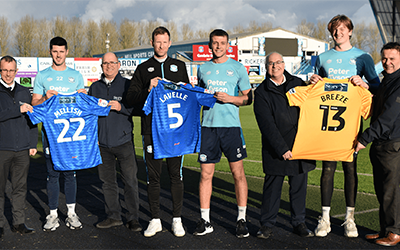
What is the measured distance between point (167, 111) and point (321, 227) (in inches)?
94.8

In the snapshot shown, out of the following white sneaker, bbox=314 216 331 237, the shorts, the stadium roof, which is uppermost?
the stadium roof

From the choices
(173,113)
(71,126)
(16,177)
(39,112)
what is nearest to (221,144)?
(173,113)

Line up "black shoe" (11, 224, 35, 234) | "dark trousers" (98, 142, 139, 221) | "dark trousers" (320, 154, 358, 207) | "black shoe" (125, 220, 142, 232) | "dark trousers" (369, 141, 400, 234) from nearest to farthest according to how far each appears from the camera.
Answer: "dark trousers" (369, 141, 400, 234) < "dark trousers" (320, 154, 358, 207) < "black shoe" (11, 224, 35, 234) < "black shoe" (125, 220, 142, 232) < "dark trousers" (98, 142, 139, 221)

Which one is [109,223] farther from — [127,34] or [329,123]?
[127,34]

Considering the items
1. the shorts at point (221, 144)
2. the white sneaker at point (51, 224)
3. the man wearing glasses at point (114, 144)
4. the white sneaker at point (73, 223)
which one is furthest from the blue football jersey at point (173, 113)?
the white sneaker at point (51, 224)

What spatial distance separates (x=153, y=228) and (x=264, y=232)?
1411mm

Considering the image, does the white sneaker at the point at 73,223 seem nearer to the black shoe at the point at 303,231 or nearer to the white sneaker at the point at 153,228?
the white sneaker at the point at 153,228

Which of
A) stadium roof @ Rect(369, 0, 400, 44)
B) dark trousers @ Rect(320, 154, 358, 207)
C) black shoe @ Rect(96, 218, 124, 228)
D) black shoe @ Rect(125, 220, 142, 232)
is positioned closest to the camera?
dark trousers @ Rect(320, 154, 358, 207)

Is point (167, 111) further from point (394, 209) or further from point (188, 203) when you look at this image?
point (394, 209)

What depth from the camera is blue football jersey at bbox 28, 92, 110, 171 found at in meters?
5.09

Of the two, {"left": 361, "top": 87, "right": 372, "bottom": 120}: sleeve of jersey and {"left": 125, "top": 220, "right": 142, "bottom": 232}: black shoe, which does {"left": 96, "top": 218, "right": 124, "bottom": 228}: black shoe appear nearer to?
{"left": 125, "top": 220, "right": 142, "bottom": 232}: black shoe

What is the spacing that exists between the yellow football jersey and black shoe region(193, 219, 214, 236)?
143 centimetres

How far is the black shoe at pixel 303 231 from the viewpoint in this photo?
471 centimetres

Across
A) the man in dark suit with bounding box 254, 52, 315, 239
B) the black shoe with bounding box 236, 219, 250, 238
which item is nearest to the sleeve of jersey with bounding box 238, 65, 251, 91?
the man in dark suit with bounding box 254, 52, 315, 239
